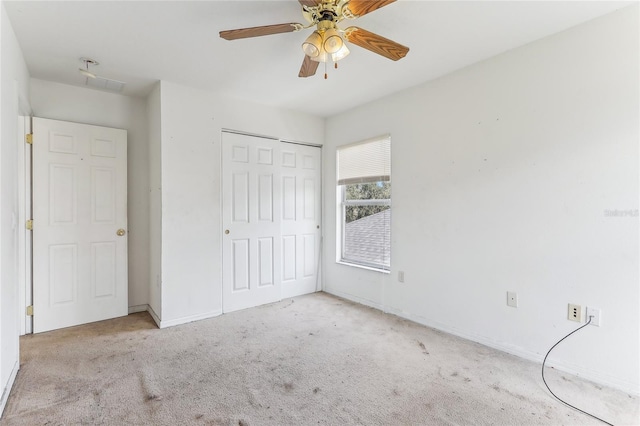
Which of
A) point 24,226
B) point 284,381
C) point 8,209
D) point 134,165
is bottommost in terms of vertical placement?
point 284,381

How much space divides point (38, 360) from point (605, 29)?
4628mm

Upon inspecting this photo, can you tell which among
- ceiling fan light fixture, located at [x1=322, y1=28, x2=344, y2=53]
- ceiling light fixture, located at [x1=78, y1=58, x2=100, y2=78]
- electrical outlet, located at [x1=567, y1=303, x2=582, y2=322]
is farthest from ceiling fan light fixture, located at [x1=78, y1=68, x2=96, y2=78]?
electrical outlet, located at [x1=567, y1=303, x2=582, y2=322]

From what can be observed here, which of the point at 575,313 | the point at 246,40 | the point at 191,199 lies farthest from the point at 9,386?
the point at 575,313

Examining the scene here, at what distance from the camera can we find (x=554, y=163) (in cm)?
224

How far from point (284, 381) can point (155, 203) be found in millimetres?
2204

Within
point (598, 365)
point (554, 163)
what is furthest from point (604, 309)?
point (554, 163)

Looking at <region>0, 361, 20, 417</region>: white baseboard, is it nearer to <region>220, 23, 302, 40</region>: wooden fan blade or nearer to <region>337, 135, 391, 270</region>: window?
<region>220, 23, 302, 40</region>: wooden fan blade

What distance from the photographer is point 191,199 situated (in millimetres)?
3199

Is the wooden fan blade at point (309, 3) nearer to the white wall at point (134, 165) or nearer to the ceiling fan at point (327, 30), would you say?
the ceiling fan at point (327, 30)

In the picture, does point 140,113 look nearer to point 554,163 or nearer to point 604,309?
point 554,163

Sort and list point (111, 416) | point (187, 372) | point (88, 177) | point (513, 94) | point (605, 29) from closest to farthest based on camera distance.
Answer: point (111, 416) → point (605, 29) → point (187, 372) → point (513, 94) → point (88, 177)

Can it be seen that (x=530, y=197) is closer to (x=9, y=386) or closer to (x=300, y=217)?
(x=300, y=217)

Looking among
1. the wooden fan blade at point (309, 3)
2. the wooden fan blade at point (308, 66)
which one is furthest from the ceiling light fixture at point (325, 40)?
the wooden fan blade at point (308, 66)

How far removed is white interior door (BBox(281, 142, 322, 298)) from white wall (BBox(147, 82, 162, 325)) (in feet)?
4.66
